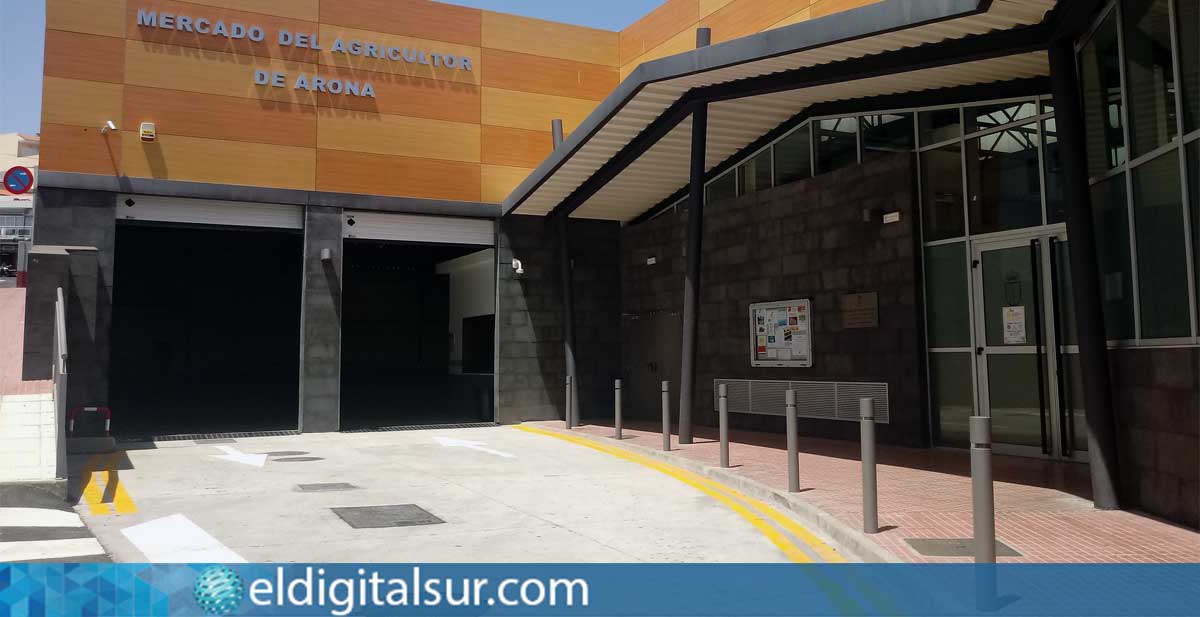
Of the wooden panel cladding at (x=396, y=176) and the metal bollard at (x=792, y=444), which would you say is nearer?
the metal bollard at (x=792, y=444)

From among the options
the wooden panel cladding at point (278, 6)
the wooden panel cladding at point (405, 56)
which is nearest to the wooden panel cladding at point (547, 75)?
the wooden panel cladding at point (405, 56)

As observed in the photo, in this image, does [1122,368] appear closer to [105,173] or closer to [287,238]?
[105,173]

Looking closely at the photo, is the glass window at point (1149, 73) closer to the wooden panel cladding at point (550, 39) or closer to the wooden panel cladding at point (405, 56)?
the wooden panel cladding at point (405, 56)

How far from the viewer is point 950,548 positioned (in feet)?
19.9

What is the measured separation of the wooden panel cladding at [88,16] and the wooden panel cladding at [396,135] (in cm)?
375

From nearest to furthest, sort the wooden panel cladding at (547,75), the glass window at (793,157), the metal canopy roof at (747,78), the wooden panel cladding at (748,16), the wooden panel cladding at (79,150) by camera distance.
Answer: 1. the metal canopy roof at (747,78)
2. the glass window at (793,157)
3. the wooden panel cladding at (79,150)
4. the wooden panel cladding at (748,16)
5. the wooden panel cladding at (547,75)

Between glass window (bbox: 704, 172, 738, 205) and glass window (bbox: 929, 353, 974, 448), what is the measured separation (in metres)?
5.26

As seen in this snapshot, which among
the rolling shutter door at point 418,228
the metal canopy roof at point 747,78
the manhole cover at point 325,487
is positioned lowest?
the manhole cover at point 325,487

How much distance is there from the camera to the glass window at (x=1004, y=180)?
36.9 feet

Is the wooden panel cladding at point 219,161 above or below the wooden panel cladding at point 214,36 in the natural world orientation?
below

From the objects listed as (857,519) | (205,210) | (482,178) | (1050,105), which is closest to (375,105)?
(482,178)

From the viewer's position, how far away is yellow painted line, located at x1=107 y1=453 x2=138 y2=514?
26.5ft

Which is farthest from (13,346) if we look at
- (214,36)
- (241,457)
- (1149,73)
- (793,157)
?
(1149,73)

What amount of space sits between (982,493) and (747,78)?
8.03m
